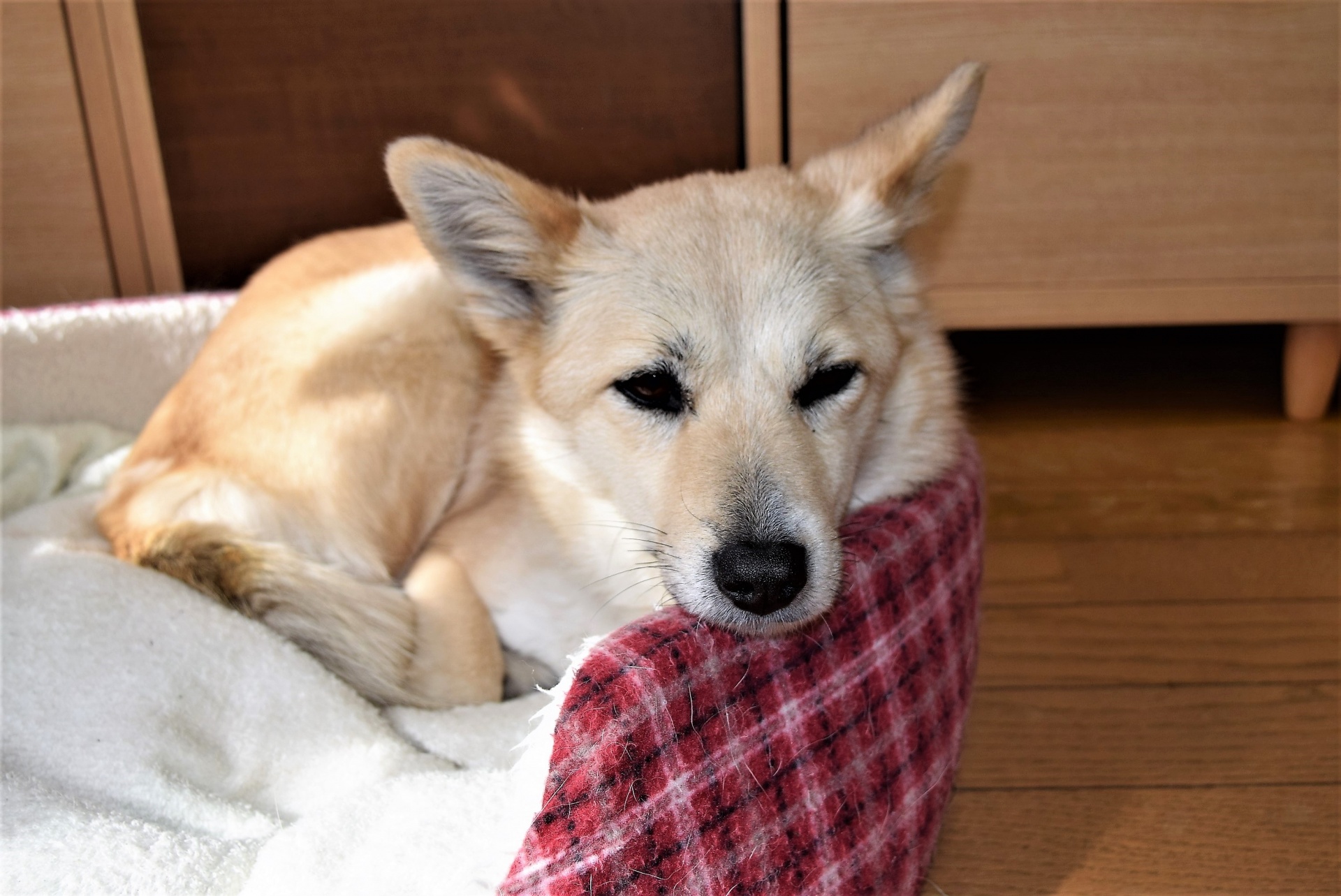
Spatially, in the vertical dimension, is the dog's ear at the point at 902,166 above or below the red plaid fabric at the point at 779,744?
above

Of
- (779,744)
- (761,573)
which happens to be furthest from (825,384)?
(779,744)

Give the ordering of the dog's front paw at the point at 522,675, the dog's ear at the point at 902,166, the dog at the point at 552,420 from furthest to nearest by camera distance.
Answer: the dog's front paw at the point at 522,675, the dog's ear at the point at 902,166, the dog at the point at 552,420

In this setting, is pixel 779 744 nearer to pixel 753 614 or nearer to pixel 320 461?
pixel 753 614

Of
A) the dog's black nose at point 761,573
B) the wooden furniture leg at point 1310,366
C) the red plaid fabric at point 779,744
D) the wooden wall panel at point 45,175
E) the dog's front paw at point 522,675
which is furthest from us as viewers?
the wooden furniture leg at point 1310,366

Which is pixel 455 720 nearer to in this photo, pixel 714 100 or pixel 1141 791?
pixel 1141 791

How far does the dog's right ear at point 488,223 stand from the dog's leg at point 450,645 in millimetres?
356

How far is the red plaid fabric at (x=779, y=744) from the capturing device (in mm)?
935

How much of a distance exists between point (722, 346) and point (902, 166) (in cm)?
37

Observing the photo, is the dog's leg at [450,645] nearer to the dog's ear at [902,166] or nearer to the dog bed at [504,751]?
the dog bed at [504,751]

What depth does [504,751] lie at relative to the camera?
1375 mm

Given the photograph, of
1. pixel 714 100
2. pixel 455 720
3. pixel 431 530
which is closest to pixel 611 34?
pixel 714 100

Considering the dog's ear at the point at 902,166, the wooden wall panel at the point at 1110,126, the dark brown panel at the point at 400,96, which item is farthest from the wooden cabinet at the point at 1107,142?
the dog's ear at the point at 902,166

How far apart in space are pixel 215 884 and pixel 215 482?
56 cm

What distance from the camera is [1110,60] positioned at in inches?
90.0
